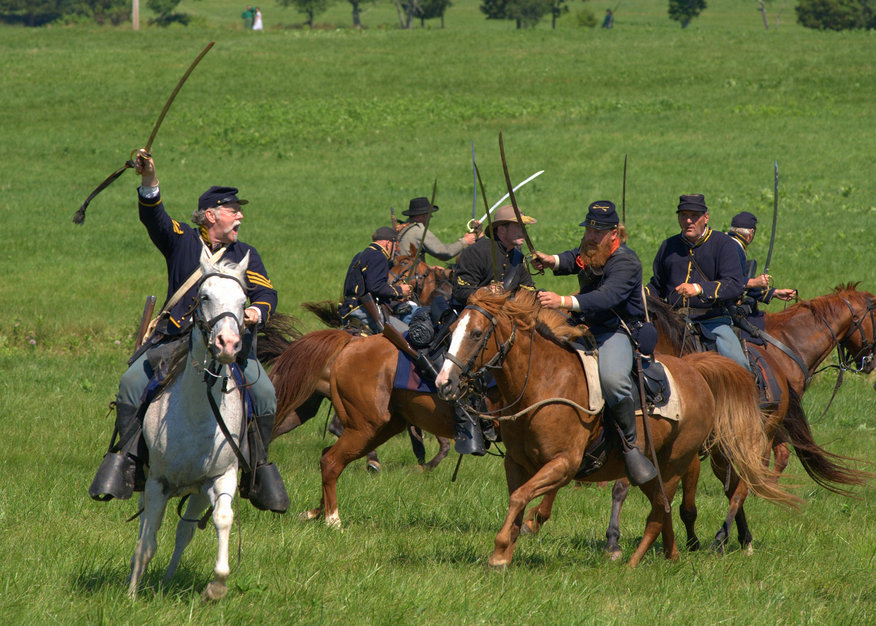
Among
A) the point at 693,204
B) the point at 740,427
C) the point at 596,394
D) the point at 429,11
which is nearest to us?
the point at 596,394

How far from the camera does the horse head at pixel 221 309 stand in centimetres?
529

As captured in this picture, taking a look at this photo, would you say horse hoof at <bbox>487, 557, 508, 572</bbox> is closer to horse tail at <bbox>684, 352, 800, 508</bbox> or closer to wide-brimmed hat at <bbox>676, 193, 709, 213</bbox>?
horse tail at <bbox>684, 352, 800, 508</bbox>

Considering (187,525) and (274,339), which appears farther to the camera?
(274,339)

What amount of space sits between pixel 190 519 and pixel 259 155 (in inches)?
1342

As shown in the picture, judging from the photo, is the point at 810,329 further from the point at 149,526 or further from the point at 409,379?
the point at 149,526

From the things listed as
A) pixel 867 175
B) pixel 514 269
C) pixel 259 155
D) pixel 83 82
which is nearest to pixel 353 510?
pixel 514 269

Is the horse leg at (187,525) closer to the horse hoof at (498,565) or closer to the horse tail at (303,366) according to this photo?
the horse hoof at (498,565)

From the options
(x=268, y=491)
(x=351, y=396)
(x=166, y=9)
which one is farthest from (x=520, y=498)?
(x=166, y=9)

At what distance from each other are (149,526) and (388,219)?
2388 centimetres

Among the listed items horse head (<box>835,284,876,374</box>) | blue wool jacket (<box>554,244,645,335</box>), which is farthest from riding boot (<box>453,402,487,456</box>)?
horse head (<box>835,284,876,374</box>)

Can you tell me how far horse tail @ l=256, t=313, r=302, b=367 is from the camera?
37.3ft

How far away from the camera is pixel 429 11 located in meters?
117

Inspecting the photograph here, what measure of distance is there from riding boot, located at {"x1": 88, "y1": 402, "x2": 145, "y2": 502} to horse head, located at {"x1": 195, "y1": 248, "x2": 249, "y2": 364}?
111 centimetres

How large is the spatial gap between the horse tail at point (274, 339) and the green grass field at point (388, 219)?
128cm
